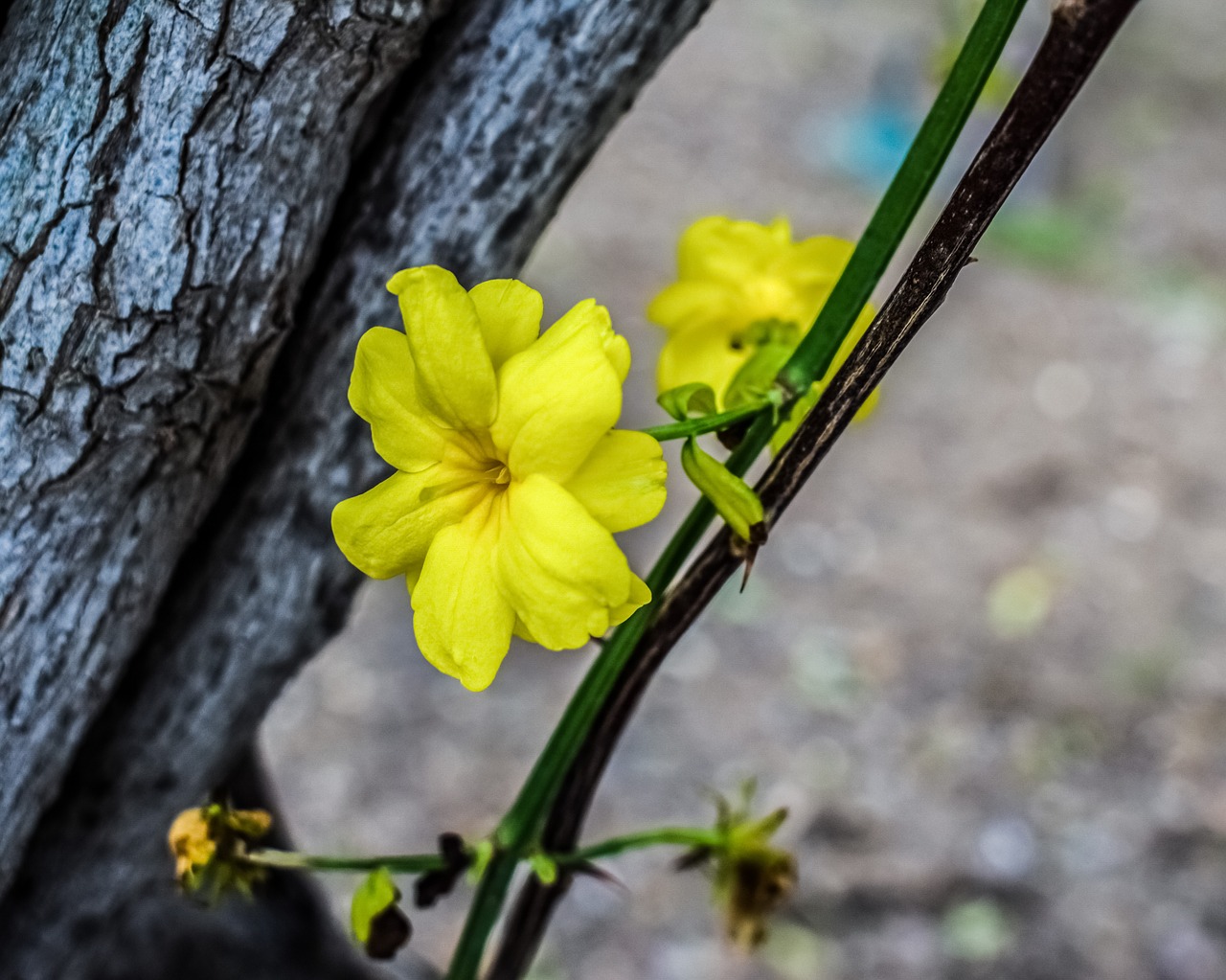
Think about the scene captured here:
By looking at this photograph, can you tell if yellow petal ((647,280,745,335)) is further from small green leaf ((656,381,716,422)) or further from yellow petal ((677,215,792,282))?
small green leaf ((656,381,716,422))

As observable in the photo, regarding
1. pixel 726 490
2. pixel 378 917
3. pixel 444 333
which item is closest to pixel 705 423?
pixel 726 490

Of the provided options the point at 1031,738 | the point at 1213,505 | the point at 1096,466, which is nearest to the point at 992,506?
the point at 1096,466

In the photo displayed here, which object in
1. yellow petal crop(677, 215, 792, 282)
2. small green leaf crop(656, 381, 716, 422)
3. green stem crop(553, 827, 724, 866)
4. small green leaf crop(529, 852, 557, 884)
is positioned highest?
yellow petal crop(677, 215, 792, 282)

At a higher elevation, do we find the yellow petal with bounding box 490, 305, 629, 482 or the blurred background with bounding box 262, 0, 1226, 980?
the blurred background with bounding box 262, 0, 1226, 980

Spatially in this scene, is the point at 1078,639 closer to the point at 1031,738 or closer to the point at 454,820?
the point at 1031,738

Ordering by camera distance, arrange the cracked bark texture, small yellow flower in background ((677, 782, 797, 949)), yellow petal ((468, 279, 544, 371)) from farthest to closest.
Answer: small yellow flower in background ((677, 782, 797, 949)), the cracked bark texture, yellow petal ((468, 279, 544, 371))

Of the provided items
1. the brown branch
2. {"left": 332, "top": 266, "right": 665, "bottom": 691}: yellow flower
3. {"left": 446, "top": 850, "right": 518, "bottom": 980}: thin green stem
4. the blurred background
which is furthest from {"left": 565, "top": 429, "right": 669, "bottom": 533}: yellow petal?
the blurred background
